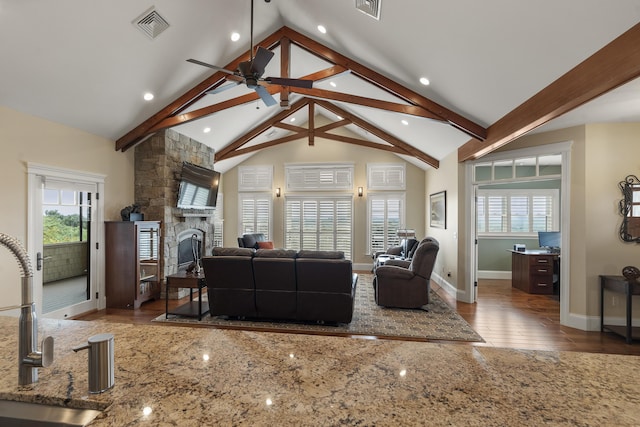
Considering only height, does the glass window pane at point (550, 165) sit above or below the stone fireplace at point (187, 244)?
above

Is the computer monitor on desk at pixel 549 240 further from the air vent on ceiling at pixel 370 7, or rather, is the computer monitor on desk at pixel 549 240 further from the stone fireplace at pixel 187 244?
the stone fireplace at pixel 187 244

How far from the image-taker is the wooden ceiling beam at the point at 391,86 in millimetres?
4480

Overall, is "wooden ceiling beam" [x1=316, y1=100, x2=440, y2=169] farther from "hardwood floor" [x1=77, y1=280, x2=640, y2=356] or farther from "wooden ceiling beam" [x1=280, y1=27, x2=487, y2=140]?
"hardwood floor" [x1=77, y1=280, x2=640, y2=356]

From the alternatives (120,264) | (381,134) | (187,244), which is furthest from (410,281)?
(120,264)

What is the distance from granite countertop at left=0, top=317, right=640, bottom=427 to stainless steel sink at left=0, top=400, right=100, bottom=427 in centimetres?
2

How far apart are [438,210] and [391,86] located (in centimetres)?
340

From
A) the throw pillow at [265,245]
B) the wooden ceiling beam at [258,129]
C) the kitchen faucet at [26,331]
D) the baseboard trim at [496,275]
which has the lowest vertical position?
the baseboard trim at [496,275]

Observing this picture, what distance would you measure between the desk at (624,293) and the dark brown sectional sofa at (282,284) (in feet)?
10.6

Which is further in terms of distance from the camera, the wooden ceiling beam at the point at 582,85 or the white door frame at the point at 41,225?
the white door frame at the point at 41,225

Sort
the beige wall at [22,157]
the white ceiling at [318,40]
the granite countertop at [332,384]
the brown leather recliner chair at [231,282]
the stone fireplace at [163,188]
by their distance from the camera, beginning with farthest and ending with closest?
the stone fireplace at [163,188] → the brown leather recliner chair at [231,282] → the beige wall at [22,157] → the white ceiling at [318,40] → the granite countertop at [332,384]

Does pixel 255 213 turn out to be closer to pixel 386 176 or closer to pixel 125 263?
pixel 386 176

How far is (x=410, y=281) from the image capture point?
4730 mm

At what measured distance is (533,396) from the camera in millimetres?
917

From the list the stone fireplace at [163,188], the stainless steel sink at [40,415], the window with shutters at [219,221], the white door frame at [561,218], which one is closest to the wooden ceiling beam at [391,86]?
the white door frame at [561,218]
